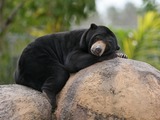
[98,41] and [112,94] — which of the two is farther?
[98,41]

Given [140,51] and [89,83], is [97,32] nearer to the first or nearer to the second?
[89,83]

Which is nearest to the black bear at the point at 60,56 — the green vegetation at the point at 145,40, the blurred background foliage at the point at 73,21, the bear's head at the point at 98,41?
the bear's head at the point at 98,41

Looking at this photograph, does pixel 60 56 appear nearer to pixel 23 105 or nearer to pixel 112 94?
pixel 23 105

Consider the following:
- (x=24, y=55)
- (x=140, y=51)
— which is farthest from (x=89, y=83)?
(x=140, y=51)

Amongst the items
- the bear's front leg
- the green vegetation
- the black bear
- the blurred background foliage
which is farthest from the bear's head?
the green vegetation

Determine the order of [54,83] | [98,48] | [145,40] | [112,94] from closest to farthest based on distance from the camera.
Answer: [112,94], [98,48], [54,83], [145,40]

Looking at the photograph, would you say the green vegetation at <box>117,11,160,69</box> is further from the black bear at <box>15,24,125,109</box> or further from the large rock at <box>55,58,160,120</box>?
the large rock at <box>55,58,160,120</box>

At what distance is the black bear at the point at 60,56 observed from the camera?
4328 millimetres

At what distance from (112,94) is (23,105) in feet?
2.81

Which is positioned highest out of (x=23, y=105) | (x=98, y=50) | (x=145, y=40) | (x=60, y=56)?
(x=98, y=50)

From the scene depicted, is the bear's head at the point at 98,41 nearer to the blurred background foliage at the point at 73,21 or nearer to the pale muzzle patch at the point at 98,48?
the pale muzzle patch at the point at 98,48

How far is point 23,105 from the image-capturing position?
4.25 m

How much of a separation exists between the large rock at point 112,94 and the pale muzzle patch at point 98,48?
12cm

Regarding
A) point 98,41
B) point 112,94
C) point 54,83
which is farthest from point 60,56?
point 112,94
